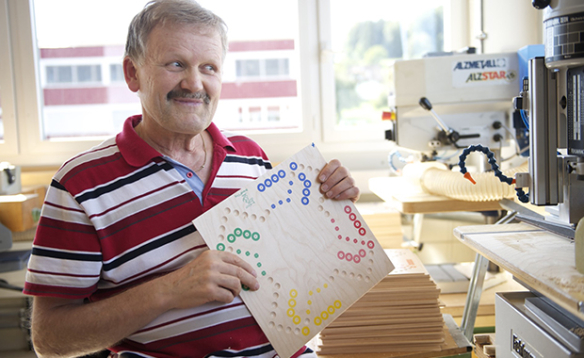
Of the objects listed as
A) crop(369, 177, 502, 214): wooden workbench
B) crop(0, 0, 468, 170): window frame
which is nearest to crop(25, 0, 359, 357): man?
crop(369, 177, 502, 214): wooden workbench

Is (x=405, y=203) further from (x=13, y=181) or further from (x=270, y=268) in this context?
(x=13, y=181)

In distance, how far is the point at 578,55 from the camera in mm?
989

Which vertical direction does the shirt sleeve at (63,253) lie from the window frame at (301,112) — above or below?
below

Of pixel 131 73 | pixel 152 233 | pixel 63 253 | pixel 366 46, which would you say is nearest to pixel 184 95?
pixel 131 73

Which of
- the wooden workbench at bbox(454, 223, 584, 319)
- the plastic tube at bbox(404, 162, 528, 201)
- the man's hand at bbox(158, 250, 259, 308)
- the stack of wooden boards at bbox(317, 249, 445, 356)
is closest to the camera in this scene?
the wooden workbench at bbox(454, 223, 584, 319)

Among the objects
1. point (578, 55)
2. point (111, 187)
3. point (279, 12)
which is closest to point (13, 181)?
point (111, 187)

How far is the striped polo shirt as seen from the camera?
1.12 metres

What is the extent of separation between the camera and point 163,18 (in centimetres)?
121

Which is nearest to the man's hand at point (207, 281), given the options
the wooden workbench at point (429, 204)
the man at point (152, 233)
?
the man at point (152, 233)

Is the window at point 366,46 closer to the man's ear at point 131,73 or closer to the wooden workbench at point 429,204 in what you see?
the wooden workbench at point 429,204

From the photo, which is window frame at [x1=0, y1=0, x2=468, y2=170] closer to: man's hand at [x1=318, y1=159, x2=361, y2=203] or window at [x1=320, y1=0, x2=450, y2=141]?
window at [x1=320, y1=0, x2=450, y2=141]

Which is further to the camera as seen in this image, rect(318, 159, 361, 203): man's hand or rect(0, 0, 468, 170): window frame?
rect(0, 0, 468, 170): window frame

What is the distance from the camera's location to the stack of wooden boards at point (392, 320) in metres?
1.38

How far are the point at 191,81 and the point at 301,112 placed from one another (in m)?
1.97
